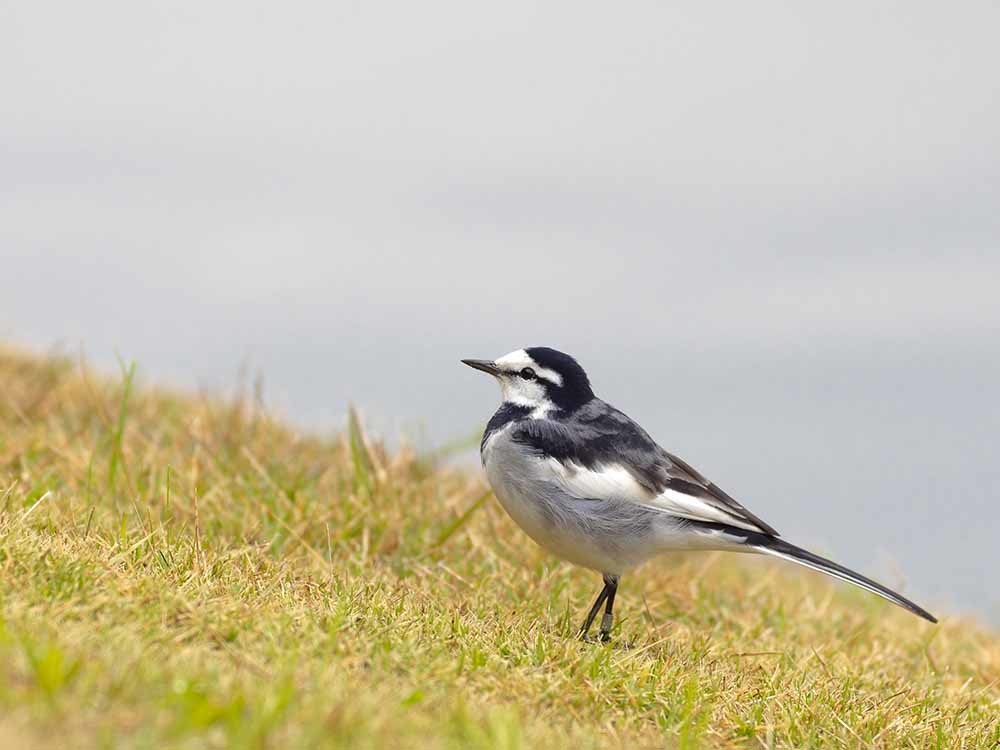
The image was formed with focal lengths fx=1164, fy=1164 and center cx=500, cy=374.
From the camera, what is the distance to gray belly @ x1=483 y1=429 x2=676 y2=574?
5625 mm

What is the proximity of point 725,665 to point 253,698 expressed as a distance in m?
2.82

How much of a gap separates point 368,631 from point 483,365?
2213 mm

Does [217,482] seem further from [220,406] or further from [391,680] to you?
[391,680]

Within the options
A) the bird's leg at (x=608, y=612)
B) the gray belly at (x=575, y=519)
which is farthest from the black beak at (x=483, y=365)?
the bird's leg at (x=608, y=612)

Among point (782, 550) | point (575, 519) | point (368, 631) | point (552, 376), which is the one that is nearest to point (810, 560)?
point (782, 550)

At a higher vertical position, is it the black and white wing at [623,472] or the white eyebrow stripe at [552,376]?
the white eyebrow stripe at [552,376]

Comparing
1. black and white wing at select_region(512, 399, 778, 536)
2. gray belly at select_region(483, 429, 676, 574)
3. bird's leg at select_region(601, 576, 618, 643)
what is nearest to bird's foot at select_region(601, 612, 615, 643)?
bird's leg at select_region(601, 576, 618, 643)

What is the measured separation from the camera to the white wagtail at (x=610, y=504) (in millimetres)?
5637

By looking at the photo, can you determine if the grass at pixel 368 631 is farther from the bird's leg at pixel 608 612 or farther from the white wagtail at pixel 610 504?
the white wagtail at pixel 610 504

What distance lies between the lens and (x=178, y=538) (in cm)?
543

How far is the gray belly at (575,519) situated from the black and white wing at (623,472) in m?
0.05

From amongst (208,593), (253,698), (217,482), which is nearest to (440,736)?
(253,698)

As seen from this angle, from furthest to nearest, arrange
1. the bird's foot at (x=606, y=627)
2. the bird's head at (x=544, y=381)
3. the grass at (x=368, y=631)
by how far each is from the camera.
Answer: the bird's head at (x=544, y=381)
the bird's foot at (x=606, y=627)
the grass at (x=368, y=631)

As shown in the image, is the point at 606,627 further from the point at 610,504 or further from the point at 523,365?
the point at 523,365
